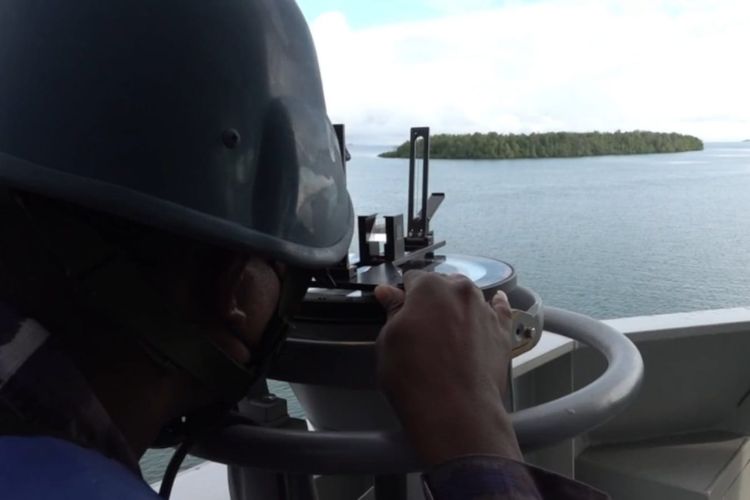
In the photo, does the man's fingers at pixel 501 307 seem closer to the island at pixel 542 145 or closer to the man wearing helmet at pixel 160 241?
the man wearing helmet at pixel 160 241

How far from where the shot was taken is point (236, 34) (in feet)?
2.41

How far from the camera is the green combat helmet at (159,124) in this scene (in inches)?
26.9

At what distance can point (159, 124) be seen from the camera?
70cm

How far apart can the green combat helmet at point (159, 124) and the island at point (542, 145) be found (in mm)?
563

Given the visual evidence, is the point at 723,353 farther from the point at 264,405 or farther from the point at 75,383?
the point at 75,383

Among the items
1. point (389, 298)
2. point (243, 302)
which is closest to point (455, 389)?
point (389, 298)

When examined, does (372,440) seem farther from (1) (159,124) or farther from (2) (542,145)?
(2) (542,145)

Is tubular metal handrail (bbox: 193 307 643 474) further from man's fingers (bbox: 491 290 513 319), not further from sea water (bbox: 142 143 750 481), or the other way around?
sea water (bbox: 142 143 750 481)

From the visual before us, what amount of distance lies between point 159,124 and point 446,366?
416 mm

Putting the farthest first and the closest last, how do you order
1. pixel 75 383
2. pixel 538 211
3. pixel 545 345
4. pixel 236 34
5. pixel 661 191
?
pixel 661 191 → pixel 538 211 → pixel 545 345 → pixel 236 34 → pixel 75 383

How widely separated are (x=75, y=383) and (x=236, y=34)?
1.28 feet

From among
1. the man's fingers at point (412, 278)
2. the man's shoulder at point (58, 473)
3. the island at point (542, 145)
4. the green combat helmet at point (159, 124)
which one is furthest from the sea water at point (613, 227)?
the man's shoulder at point (58, 473)

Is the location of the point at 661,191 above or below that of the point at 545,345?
A: above

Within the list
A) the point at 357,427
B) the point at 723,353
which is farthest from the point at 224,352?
the point at 723,353
